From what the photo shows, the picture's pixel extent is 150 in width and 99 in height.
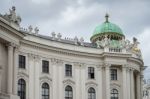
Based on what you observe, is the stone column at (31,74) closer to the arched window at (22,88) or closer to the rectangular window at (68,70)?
the arched window at (22,88)

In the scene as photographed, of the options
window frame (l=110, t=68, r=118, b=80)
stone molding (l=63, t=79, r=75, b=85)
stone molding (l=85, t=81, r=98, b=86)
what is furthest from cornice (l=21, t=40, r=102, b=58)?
stone molding (l=85, t=81, r=98, b=86)

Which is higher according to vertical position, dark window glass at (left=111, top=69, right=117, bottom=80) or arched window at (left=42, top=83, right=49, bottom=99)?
dark window glass at (left=111, top=69, right=117, bottom=80)

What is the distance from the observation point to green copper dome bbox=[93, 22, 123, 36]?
72438mm

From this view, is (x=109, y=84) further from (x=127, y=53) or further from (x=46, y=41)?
(x=46, y=41)

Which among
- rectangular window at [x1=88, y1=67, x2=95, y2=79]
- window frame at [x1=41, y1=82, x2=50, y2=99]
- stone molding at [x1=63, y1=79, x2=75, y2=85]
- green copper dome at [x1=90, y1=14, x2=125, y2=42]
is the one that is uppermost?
green copper dome at [x1=90, y1=14, x2=125, y2=42]

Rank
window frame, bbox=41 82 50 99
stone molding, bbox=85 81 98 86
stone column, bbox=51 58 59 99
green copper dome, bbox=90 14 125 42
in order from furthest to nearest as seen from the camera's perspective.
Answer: green copper dome, bbox=90 14 125 42
stone molding, bbox=85 81 98 86
stone column, bbox=51 58 59 99
window frame, bbox=41 82 50 99

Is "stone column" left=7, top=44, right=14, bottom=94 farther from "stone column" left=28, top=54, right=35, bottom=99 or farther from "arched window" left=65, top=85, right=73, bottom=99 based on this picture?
"arched window" left=65, top=85, right=73, bottom=99

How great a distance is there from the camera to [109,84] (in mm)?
65500

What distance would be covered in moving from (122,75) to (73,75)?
28.0 feet

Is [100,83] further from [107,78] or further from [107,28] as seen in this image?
[107,28]

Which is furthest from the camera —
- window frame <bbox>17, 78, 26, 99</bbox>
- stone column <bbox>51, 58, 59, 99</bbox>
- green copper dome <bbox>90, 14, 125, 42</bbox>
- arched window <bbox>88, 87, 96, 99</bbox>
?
green copper dome <bbox>90, 14, 125, 42</bbox>

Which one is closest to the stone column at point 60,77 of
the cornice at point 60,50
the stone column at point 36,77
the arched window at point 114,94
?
the cornice at point 60,50

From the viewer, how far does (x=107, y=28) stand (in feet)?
239

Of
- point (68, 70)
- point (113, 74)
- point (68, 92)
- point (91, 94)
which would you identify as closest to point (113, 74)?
point (113, 74)
